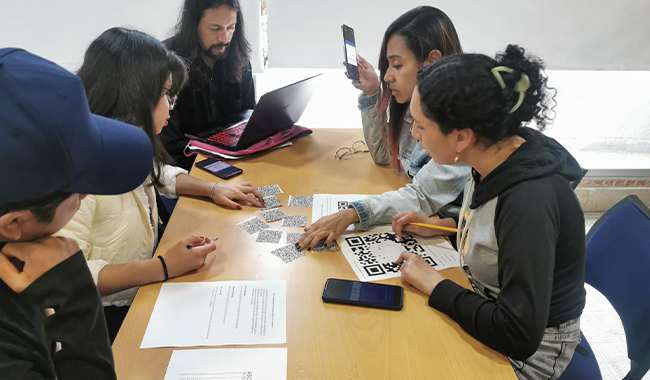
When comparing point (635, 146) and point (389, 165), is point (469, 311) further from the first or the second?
point (635, 146)

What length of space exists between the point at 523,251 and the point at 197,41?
1.62 meters

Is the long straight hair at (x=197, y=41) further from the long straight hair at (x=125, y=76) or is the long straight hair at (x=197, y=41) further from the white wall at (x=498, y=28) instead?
the long straight hair at (x=125, y=76)

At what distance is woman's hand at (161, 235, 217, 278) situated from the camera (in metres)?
1.03

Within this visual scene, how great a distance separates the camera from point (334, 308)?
96 cm

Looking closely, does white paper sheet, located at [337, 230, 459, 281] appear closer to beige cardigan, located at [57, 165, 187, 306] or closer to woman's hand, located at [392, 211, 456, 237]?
woman's hand, located at [392, 211, 456, 237]

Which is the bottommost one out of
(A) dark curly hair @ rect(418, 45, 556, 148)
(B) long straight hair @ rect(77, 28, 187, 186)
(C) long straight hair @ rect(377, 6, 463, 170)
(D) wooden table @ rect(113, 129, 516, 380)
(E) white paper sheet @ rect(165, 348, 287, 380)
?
(E) white paper sheet @ rect(165, 348, 287, 380)

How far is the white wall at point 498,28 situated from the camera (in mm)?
2414

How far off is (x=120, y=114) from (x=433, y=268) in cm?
89

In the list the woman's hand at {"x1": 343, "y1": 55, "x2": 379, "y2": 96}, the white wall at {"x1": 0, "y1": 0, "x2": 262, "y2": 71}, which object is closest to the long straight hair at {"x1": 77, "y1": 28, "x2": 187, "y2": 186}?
the woman's hand at {"x1": 343, "y1": 55, "x2": 379, "y2": 96}

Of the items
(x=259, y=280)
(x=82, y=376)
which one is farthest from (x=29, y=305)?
(x=259, y=280)

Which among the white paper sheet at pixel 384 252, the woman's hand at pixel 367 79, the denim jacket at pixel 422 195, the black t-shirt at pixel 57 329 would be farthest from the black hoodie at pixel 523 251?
the woman's hand at pixel 367 79

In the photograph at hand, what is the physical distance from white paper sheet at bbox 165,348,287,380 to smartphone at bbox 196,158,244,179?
82 cm

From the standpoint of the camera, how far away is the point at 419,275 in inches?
39.9

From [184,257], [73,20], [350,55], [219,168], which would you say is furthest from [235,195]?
[73,20]
